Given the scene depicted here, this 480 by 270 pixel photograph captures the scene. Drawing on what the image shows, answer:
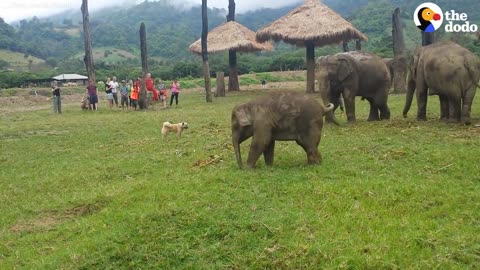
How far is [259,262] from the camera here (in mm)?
5512

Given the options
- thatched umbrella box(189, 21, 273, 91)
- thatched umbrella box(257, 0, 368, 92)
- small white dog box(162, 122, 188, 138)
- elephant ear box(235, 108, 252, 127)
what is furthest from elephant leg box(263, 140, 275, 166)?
thatched umbrella box(189, 21, 273, 91)

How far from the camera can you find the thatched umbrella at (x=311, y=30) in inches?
1102

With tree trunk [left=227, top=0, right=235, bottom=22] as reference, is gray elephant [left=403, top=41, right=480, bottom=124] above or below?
below

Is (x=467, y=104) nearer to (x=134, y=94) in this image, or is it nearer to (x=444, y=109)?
(x=444, y=109)

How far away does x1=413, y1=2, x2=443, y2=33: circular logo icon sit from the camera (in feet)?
72.5

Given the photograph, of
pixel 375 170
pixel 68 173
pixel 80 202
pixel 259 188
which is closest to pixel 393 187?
pixel 375 170

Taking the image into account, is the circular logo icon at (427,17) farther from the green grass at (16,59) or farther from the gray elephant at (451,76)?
the green grass at (16,59)

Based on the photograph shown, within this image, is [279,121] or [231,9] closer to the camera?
[279,121]

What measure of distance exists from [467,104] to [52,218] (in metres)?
8.40

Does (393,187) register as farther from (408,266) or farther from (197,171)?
(197,171)

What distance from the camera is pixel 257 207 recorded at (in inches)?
267

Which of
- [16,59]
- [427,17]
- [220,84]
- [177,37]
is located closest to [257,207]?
[427,17]

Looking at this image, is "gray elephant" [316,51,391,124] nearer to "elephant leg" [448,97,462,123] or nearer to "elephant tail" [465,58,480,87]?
"elephant leg" [448,97,462,123]

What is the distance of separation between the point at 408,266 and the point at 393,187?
2184mm
